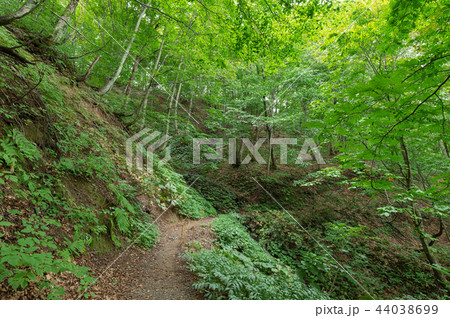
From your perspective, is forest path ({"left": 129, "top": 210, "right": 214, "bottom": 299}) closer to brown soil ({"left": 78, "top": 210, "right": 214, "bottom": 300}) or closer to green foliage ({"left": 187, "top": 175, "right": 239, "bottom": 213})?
brown soil ({"left": 78, "top": 210, "right": 214, "bottom": 300})

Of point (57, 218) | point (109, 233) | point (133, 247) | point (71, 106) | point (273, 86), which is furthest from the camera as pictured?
point (273, 86)

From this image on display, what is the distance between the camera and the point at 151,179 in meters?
7.03

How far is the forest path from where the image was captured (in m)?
3.25

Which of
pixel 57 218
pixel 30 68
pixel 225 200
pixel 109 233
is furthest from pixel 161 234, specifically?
pixel 225 200

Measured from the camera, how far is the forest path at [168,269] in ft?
10.7

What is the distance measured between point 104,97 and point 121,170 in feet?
12.5

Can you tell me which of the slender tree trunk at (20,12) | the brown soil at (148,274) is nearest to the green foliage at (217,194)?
the brown soil at (148,274)

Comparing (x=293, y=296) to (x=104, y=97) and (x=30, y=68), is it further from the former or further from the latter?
(x=104, y=97)

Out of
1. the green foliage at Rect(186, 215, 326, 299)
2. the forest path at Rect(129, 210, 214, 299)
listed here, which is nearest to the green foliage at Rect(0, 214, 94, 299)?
the forest path at Rect(129, 210, 214, 299)
